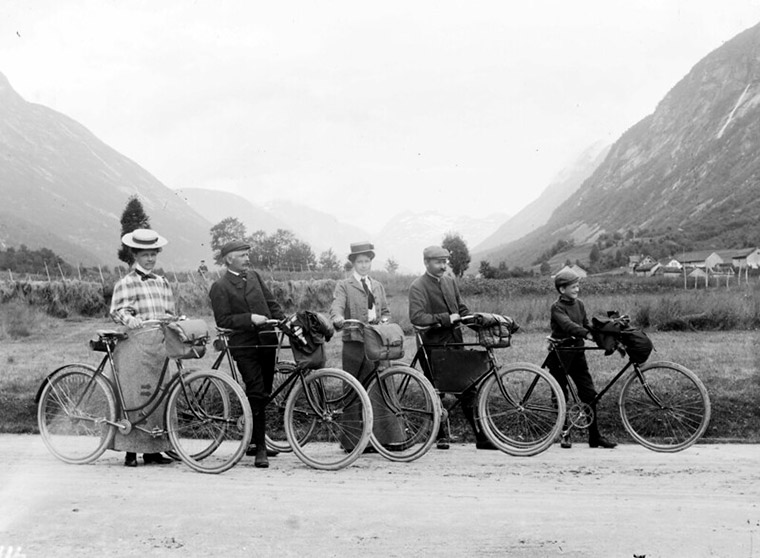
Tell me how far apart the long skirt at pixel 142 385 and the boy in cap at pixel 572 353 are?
403 centimetres

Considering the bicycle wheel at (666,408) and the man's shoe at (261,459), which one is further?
the bicycle wheel at (666,408)

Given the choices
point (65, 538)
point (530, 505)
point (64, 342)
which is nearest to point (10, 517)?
point (65, 538)

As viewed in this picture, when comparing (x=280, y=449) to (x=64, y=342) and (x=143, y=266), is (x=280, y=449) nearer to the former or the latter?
(x=143, y=266)

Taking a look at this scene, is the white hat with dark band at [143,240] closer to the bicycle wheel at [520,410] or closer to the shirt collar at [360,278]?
the shirt collar at [360,278]

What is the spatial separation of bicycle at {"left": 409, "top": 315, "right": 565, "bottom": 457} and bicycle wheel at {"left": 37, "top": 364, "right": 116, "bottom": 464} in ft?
9.88

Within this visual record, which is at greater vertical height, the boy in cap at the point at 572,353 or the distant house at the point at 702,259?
the distant house at the point at 702,259

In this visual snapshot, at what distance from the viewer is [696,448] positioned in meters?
8.49

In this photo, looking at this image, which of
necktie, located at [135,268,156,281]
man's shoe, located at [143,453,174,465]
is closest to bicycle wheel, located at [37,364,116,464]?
man's shoe, located at [143,453,174,465]

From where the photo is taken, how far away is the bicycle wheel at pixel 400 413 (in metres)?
7.93

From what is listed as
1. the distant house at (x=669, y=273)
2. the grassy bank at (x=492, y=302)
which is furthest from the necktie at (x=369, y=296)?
the distant house at (x=669, y=273)

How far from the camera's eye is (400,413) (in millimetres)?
8180

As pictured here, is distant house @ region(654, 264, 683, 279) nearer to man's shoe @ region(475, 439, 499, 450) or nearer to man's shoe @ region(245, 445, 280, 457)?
man's shoe @ region(475, 439, 499, 450)

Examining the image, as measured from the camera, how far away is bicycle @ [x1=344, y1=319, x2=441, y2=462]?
791 centimetres

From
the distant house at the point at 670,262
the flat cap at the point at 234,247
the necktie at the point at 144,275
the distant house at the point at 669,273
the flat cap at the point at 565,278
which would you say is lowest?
the necktie at the point at 144,275
